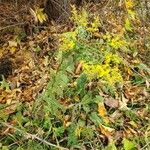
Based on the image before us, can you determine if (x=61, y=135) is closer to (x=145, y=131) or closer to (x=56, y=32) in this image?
(x=145, y=131)

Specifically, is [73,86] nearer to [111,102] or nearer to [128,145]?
[111,102]

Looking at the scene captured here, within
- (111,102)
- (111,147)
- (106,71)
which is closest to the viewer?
(106,71)

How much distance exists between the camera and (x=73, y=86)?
3867 mm

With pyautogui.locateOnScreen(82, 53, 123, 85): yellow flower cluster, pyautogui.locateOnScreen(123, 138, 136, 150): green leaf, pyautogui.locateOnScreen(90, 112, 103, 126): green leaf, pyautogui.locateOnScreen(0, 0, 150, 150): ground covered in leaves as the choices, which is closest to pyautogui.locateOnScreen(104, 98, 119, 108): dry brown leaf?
pyautogui.locateOnScreen(0, 0, 150, 150): ground covered in leaves

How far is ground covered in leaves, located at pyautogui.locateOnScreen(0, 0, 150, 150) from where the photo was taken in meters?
3.44

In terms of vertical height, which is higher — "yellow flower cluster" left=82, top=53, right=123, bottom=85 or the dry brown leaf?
"yellow flower cluster" left=82, top=53, right=123, bottom=85

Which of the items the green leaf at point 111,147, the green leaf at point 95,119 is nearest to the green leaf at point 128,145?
the green leaf at point 111,147

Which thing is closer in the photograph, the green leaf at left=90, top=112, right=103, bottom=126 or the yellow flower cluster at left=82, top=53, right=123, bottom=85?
the yellow flower cluster at left=82, top=53, right=123, bottom=85

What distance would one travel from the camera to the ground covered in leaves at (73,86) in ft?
11.3

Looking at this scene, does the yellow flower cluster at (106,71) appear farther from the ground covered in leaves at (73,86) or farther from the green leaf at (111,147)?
the green leaf at (111,147)

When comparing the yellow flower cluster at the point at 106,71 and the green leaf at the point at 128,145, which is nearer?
the yellow flower cluster at the point at 106,71

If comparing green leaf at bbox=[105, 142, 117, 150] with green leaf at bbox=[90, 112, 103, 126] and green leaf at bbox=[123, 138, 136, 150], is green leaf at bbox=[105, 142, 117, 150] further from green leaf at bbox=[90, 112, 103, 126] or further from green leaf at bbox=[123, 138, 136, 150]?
green leaf at bbox=[90, 112, 103, 126]

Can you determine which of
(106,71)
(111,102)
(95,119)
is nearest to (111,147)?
(95,119)

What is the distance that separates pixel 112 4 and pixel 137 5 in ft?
0.98
